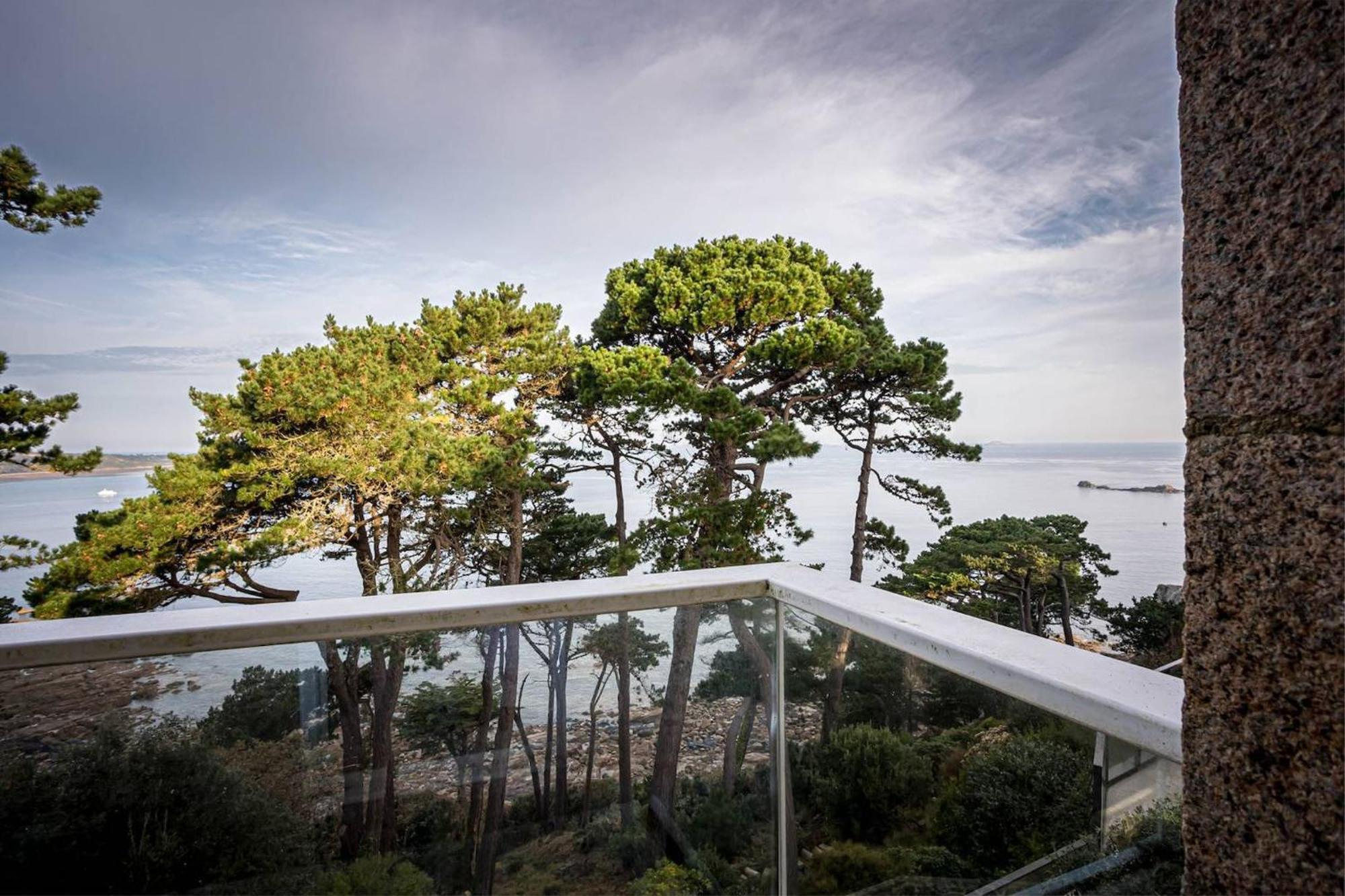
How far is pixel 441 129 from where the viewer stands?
9.71 m

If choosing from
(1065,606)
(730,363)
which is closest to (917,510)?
(1065,606)

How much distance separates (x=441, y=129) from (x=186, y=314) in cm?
957

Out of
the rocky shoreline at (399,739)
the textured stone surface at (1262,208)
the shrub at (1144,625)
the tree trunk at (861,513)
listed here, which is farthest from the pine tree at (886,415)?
the textured stone surface at (1262,208)

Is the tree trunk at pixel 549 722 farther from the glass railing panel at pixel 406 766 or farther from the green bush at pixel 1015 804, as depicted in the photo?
the green bush at pixel 1015 804

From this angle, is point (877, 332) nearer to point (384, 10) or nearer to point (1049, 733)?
point (384, 10)

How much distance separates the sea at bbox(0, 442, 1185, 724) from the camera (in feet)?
27.4

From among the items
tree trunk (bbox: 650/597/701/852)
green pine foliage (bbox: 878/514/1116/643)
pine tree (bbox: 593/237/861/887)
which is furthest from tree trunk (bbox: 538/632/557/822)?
green pine foliage (bbox: 878/514/1116/643)

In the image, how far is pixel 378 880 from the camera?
1.28m

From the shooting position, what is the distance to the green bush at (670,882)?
1.45 m

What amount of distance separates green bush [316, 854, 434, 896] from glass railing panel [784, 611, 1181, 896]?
0.83 m

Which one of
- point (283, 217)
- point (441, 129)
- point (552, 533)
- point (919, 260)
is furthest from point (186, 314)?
point (919, 260)

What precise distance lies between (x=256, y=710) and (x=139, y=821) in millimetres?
263

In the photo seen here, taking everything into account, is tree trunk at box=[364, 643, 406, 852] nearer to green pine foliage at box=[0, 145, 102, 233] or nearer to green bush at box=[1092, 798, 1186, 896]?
green bush at box=[1092, 798, 1186, 896]

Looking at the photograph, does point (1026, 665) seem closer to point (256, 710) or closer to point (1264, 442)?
point (1264, 442)
